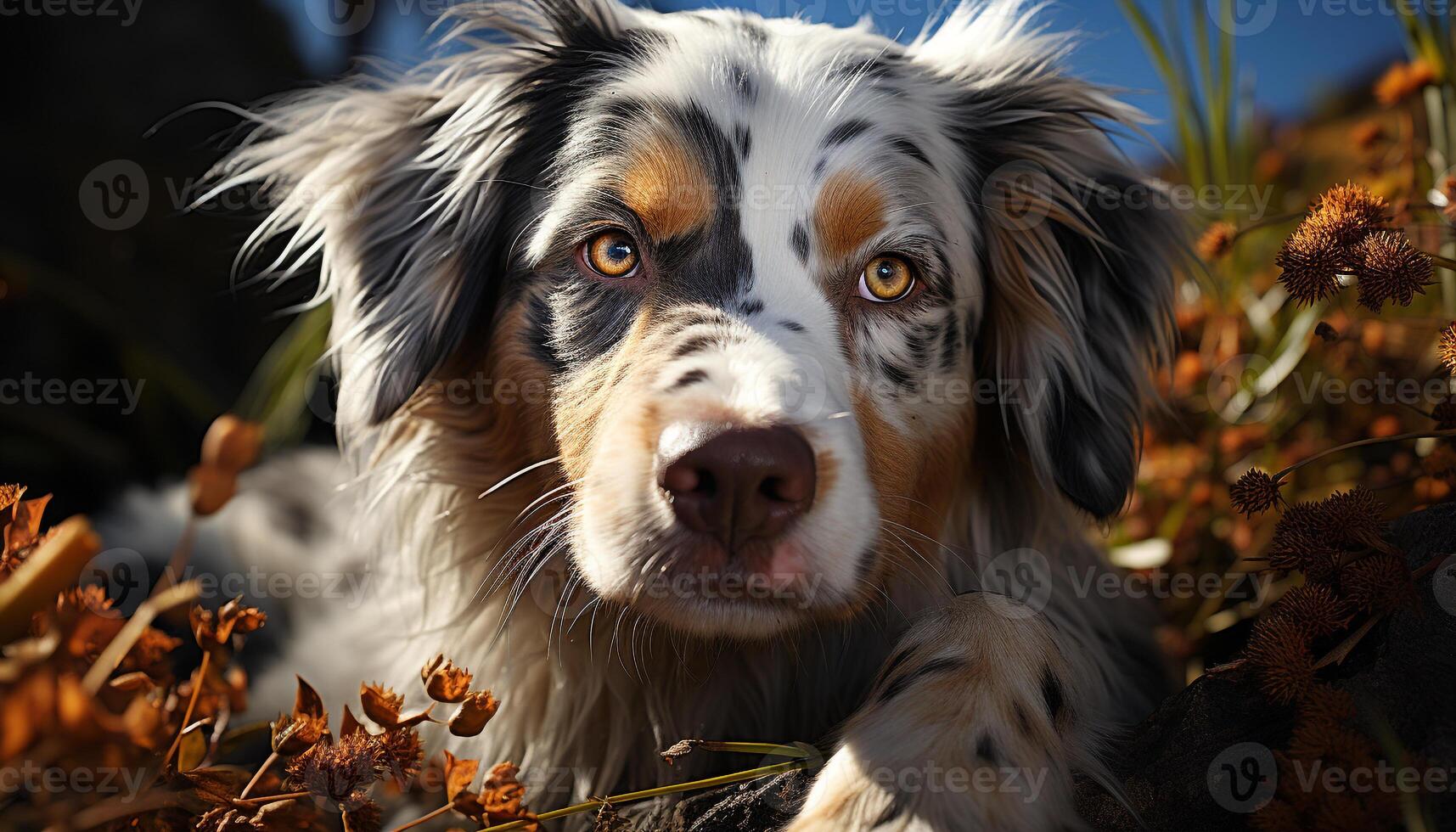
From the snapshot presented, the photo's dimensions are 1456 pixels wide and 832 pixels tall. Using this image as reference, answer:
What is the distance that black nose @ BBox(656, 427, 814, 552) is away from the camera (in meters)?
1.65

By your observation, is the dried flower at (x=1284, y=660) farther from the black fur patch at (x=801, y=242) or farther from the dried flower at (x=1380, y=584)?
Result: the black fur patch at (x=801, y=242)

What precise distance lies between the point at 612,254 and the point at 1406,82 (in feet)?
7.73

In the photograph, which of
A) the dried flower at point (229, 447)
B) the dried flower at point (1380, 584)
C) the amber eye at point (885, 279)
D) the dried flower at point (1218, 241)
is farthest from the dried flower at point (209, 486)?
the dried flower at point (1218, 241)

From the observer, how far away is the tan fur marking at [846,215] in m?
2.18

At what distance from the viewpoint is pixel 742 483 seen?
1654 millimetres

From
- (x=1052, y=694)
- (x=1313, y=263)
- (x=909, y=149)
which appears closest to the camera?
(x=1313, y=263)

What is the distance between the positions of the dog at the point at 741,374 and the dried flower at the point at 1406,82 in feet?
2.58

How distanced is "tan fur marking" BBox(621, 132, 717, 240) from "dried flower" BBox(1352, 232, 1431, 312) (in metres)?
1.24

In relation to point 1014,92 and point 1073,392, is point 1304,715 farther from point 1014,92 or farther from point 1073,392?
point 1014,92

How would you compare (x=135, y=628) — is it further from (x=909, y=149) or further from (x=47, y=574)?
(x=909, y=149)

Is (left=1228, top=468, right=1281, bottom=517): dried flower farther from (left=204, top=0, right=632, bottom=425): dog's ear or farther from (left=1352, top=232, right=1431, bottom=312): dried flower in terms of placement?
(left=204, top=0, right=632, bottom=425): dog's ear

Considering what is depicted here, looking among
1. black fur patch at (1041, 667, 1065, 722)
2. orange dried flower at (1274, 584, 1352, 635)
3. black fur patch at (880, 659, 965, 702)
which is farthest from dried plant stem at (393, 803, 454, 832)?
orange dried flower at (1274, 584, 1352, 635)

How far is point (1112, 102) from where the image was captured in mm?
2799

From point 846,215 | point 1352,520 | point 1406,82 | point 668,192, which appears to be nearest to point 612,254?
point 668,192
